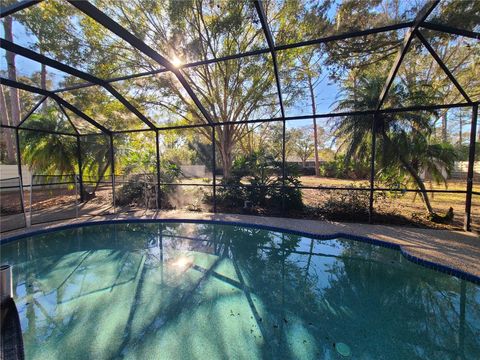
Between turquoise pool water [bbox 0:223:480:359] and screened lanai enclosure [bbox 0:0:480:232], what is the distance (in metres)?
2.14

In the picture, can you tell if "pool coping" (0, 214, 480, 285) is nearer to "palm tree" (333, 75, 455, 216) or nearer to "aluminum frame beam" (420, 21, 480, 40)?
"palm tree" (333, 75, 455, 216)

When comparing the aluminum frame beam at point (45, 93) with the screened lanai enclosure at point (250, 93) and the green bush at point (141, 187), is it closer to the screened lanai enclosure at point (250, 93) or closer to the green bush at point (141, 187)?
the screened lanai enclosure at point (250, 93)

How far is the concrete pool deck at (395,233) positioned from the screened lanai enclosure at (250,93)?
573 mm

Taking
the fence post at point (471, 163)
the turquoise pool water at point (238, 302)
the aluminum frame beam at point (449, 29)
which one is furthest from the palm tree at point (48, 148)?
the fence post at point (471, 163)

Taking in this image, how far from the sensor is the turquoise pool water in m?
2.29

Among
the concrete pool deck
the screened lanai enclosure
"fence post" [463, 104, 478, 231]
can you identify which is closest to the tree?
the screened lanai enclosure

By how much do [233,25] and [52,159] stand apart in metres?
7.61

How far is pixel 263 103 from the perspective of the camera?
8125mm

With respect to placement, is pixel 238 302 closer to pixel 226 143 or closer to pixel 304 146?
pixel 226 143

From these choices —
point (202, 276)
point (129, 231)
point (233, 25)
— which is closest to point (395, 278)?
point (202, 276)

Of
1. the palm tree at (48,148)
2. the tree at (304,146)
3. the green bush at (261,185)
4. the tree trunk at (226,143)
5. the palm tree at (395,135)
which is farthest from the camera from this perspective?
the tree at (304,146)

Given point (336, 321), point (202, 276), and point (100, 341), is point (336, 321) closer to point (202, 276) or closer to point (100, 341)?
point (202, 276)

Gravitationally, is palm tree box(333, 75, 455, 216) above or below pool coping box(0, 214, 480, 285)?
above

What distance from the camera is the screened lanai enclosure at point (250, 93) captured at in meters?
4.35
